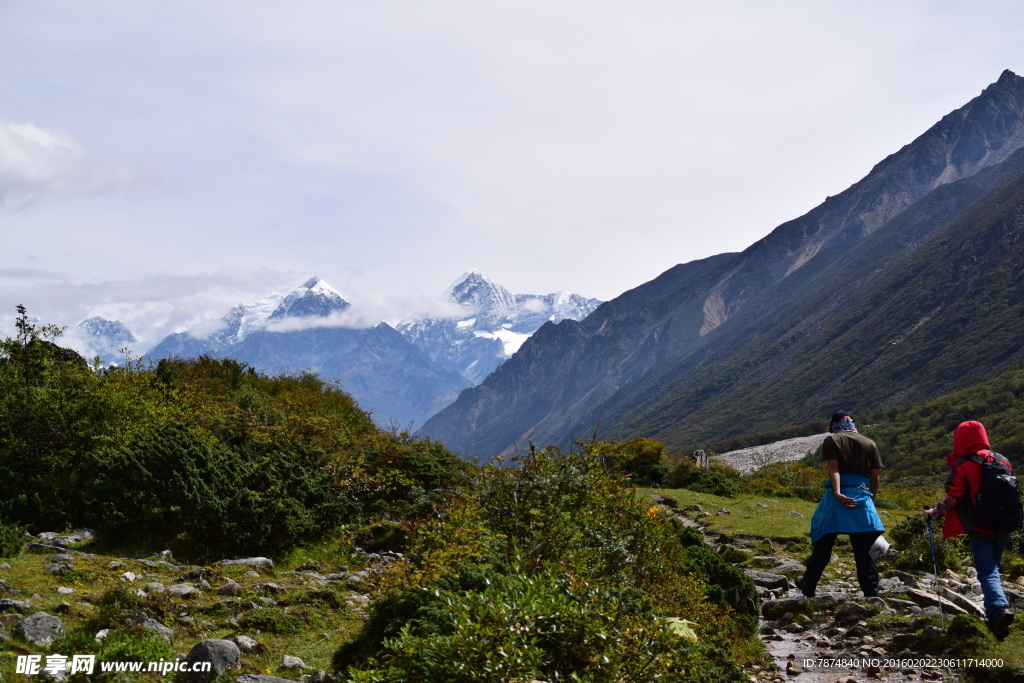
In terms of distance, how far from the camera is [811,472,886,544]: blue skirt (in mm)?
9859

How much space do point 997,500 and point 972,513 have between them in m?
0.36

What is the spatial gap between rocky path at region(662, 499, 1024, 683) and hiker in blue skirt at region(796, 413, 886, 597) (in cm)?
51

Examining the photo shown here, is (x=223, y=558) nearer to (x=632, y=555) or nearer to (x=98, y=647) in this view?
(x=98, y=647)

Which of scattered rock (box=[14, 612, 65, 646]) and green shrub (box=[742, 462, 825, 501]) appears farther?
green shrub (box=[742, 462, 825, 501])

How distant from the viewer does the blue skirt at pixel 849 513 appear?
9859 mm

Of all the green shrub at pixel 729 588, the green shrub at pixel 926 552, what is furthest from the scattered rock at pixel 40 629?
the green shrub at pixel 926 552

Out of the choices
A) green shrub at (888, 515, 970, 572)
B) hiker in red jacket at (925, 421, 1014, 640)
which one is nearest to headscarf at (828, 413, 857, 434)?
hiker in red jacket at (925, 421, 1014, 640)

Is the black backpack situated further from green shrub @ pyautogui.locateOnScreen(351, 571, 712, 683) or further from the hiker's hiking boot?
green shrub @ pyautogui.locateOnScreen(351, 571, 712, 683)

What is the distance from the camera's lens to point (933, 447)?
12775 cm

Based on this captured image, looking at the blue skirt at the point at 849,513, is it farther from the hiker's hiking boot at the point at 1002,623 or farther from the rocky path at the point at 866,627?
the hiker's hiking boot at the point at 1002,623

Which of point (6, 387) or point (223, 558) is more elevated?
point (6, 387)

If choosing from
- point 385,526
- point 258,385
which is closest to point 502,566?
point 385,526

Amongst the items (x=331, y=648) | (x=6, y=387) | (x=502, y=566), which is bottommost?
(x=331, y=648)

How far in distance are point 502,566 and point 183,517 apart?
707cm
